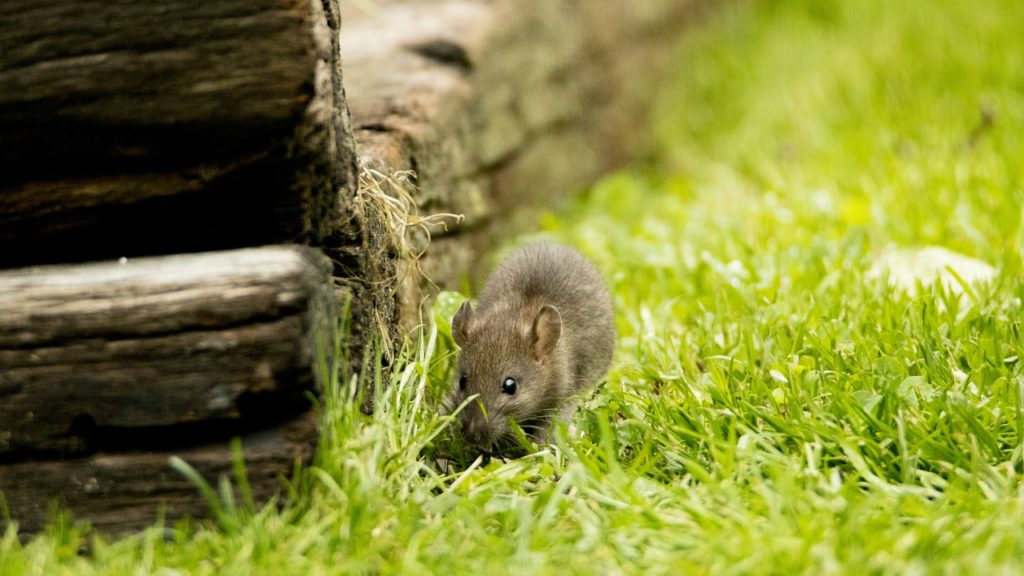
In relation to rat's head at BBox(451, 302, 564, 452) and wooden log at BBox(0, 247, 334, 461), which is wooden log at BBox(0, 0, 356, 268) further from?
rat's head at BBox(451, 302, 564, 452)

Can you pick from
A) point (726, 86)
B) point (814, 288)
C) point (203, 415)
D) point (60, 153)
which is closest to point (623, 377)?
point (814, 288)

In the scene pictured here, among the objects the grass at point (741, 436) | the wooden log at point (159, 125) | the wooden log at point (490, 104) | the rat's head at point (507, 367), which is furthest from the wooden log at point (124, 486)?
the rat's head at point (507, 367)

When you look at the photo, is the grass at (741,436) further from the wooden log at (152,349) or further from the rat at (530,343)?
the wooden log at (152,349)

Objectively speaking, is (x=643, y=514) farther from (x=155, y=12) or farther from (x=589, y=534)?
(x=155, y=12)

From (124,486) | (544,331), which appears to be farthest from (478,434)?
(124,486)

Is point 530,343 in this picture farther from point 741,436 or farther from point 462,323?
point 741,436

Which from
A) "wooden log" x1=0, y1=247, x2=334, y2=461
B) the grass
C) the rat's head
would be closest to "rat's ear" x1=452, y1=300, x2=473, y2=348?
the rat's head
